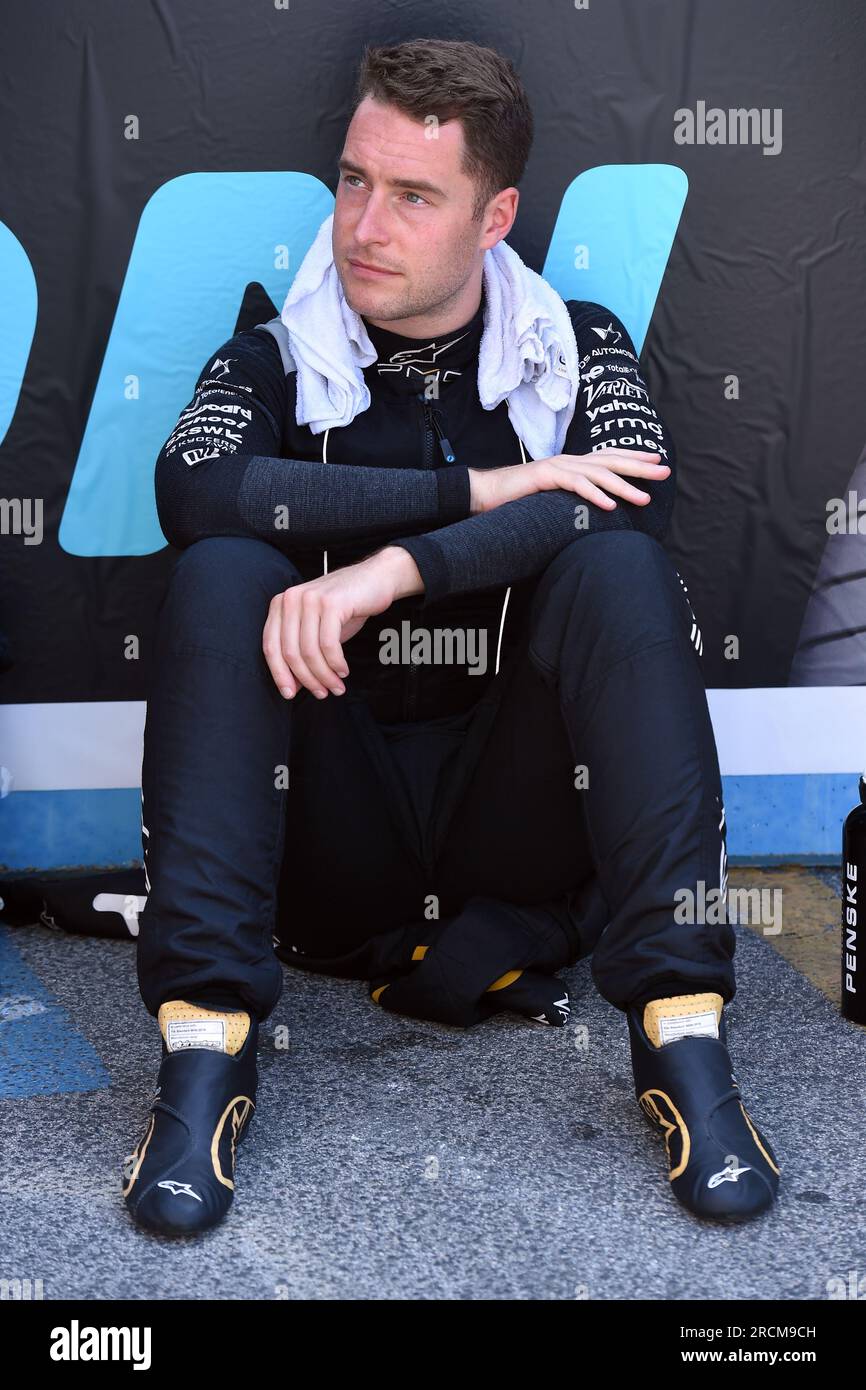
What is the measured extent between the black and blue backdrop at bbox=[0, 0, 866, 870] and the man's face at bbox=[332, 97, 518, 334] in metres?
0.44

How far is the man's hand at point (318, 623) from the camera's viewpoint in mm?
1537

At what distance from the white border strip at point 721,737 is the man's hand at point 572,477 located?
2.79 ft

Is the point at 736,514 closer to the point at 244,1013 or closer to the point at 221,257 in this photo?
the point at 221,257

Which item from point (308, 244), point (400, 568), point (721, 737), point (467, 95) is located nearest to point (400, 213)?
point (467, 95)

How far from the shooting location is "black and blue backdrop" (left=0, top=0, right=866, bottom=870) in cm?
231

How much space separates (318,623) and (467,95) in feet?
2.75

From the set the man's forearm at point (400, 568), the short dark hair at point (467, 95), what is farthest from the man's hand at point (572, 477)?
the short dark hair at point (467, 95)

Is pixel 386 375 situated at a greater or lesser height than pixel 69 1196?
greater

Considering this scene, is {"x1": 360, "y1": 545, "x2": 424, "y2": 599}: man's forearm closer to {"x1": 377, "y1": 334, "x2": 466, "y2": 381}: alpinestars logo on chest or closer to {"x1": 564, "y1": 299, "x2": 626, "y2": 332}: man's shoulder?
{"x1": 377, "y1": 334, "x2": 466, "y2": 381}: alpinestars logo on chest

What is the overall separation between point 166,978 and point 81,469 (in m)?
1.19

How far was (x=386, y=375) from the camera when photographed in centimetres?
201

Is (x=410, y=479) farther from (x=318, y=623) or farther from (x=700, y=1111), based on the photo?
(x=700, y=1111)

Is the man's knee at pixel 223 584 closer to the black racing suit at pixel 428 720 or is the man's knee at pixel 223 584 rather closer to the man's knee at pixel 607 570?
the black racing suit at pixel 428 720

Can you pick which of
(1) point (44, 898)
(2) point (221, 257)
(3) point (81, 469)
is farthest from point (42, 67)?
(1) point (44, 898)
